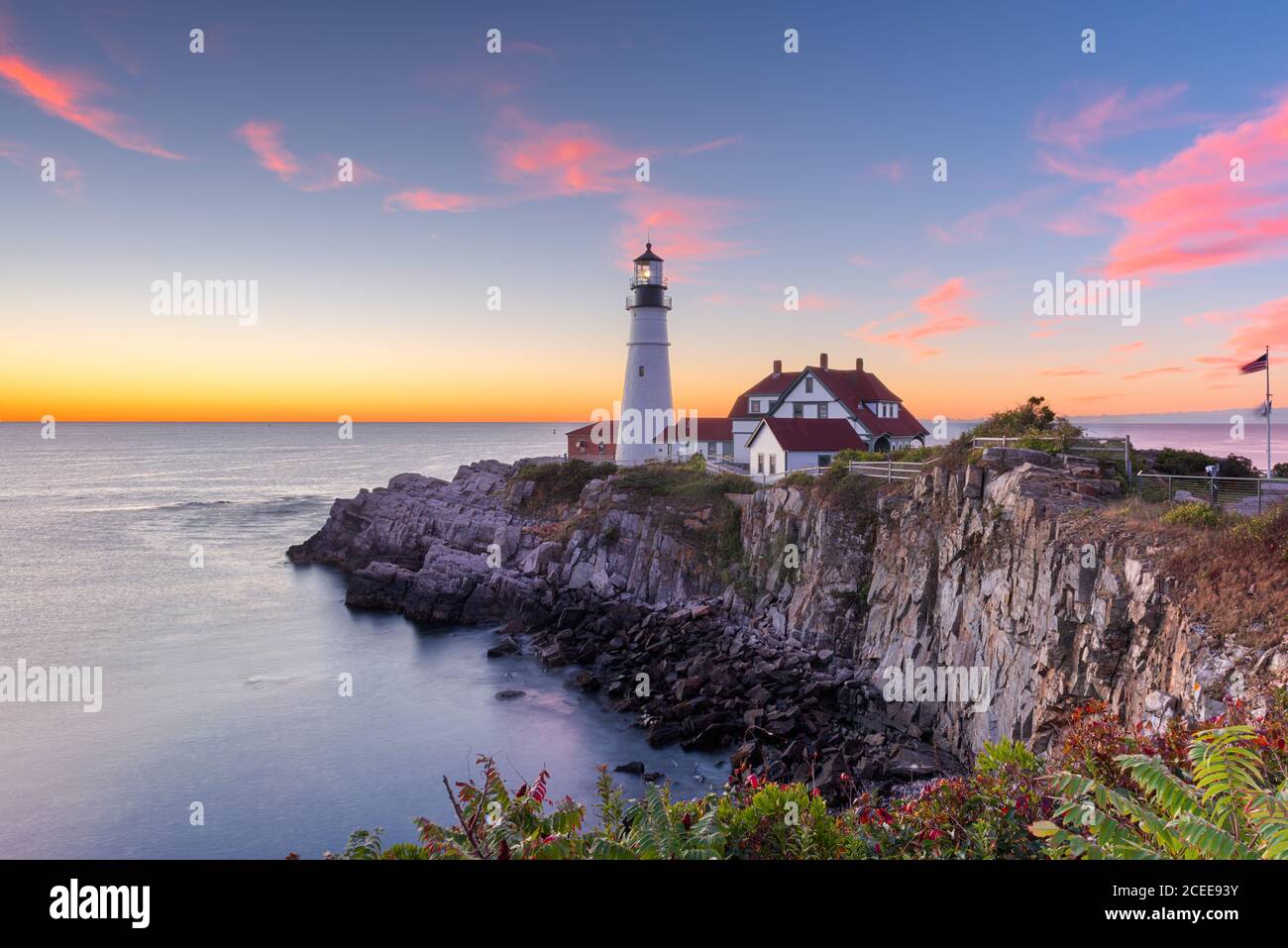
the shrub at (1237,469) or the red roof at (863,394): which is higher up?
the red roof at (863,394)

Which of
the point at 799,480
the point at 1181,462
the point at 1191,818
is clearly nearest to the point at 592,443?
the point at 799,480

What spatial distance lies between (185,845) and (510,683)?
12.3 meters

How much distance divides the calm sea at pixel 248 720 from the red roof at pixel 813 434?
19755mm

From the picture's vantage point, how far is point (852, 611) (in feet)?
93.5

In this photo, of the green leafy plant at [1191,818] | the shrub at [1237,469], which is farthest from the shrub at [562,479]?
the green leafy plant at [1191,818]

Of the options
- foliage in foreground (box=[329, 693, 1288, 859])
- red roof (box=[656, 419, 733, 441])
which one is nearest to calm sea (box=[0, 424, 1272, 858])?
foliage in foreground (box=[329, 693, 1288, 859])

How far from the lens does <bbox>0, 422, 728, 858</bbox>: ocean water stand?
20.2m

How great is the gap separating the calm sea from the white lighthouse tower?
22.4 meters

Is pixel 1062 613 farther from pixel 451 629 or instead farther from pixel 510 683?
pixel 451 629

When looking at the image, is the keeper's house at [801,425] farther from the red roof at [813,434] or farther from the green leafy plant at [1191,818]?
the green leafy plant at [1191,818]

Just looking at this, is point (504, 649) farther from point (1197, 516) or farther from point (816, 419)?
point (1197, 516)

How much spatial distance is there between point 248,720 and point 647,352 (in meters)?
34.7

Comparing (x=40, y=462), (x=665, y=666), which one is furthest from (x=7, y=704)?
(x=40, y=462)

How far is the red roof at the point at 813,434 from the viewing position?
138ft
